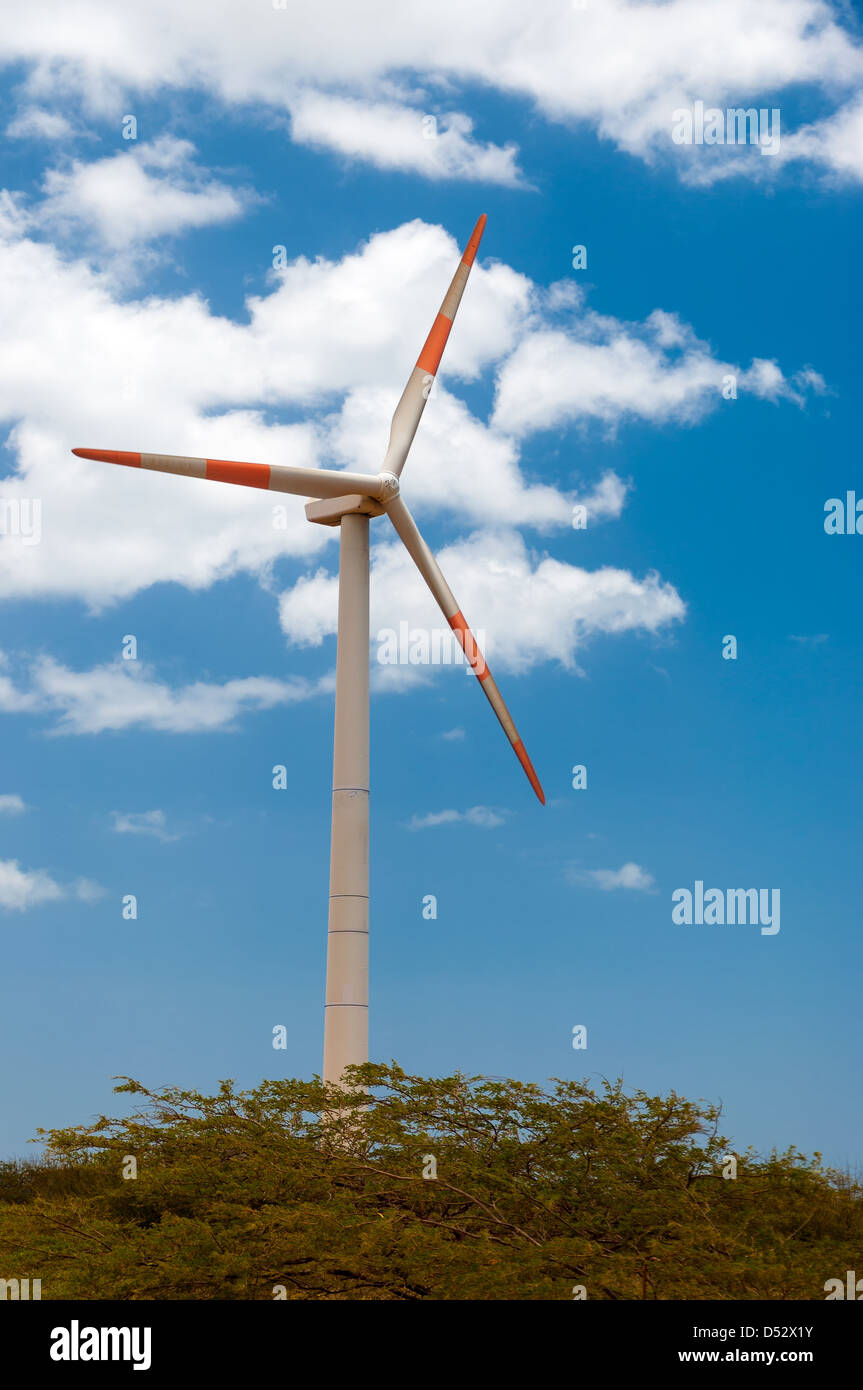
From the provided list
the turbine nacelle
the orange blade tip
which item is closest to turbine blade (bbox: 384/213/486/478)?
the turbine nacelle

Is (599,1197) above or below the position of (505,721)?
below

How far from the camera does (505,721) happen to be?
32125 mm

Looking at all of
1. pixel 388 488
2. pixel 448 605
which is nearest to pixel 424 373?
pixel 388 488

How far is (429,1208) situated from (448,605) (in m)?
16.7

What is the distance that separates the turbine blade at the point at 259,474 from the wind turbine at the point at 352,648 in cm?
2

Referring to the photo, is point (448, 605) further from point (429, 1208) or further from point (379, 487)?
point (429, 1208)

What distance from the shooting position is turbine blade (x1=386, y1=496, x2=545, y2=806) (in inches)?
1248

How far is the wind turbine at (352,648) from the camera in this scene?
2759 cm

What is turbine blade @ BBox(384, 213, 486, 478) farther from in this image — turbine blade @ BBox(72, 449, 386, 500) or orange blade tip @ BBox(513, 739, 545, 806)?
orange blade tip @ BBox(513, 739, 545, 806)

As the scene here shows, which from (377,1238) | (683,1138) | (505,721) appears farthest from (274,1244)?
(505,721)

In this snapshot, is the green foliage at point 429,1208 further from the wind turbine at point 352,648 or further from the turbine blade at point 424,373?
the turbine blade at point 424,373
